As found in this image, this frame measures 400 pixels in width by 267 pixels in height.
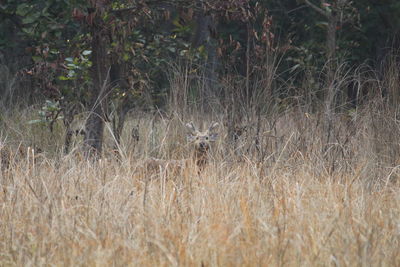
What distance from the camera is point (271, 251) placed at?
360 cm

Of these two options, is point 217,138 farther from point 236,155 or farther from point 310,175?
point 310,175

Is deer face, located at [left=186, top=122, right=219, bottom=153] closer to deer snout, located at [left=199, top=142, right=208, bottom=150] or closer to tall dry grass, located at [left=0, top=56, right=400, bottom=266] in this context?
deer snout, located at [left=199, top=142, right=208, bottom=150]

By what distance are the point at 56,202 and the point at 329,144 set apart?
8.62 ft

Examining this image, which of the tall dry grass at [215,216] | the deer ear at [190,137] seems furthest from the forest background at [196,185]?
the deer ear at [190,137]

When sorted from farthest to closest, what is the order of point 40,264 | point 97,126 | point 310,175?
point 97,126, point 310,175, point 40,264

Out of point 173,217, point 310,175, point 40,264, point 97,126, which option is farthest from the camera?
point 97,126

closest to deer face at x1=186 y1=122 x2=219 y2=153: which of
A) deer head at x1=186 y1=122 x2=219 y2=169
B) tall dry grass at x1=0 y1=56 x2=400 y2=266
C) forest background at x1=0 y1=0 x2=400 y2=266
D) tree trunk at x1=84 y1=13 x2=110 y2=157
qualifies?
deer head at x1=186 y1=122 x2=219 y2=169

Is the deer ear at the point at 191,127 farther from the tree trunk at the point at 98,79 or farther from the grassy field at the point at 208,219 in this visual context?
the grassy field at the point at 208,219

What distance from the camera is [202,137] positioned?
6848 millimetres

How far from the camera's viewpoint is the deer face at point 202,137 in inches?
266

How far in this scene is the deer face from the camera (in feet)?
22.2

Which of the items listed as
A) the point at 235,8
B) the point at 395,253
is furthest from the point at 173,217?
the point at 235,8

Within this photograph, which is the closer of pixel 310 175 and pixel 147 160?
pixel 310 175

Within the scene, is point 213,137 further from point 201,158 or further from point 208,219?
point 208,219
